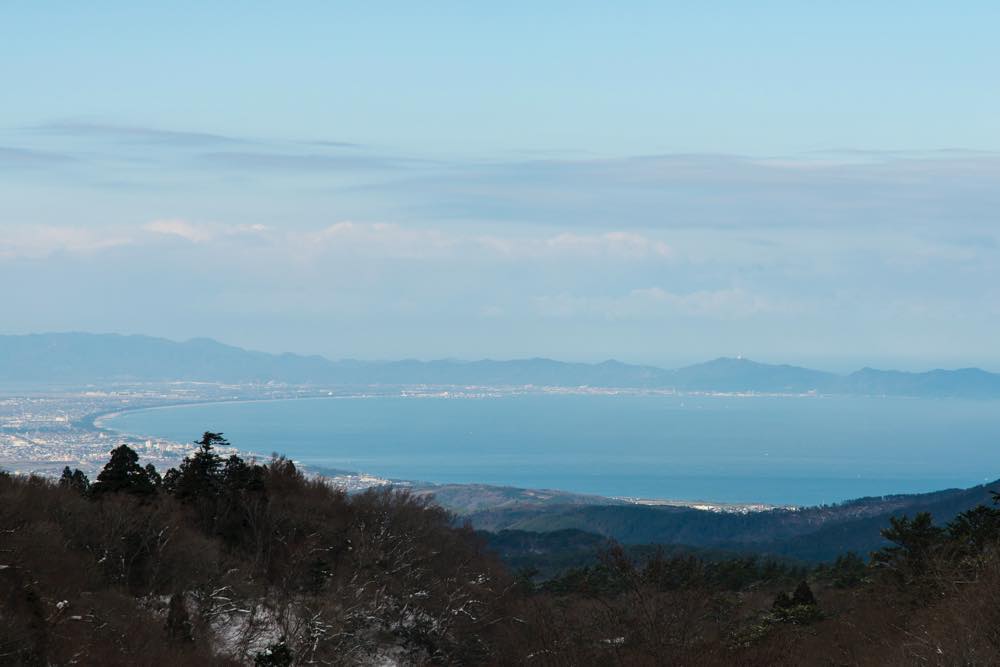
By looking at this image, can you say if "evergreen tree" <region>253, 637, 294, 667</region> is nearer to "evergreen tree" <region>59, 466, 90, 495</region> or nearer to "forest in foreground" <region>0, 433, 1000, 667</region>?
"forest in foreground" <region>0, 433, 1000, 667</region>

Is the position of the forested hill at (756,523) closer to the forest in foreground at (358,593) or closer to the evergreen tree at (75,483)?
the forest in foreground at (358,593)

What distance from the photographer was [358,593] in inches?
1882

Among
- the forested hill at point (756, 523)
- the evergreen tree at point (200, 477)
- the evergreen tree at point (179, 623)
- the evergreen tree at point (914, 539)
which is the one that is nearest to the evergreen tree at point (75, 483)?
the evergreen tree at point (200, 477)

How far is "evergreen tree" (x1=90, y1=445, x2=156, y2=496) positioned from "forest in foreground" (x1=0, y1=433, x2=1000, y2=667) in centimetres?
13

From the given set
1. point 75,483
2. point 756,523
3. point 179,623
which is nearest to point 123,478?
point 75,483

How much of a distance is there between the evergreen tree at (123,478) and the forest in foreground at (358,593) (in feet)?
0.43

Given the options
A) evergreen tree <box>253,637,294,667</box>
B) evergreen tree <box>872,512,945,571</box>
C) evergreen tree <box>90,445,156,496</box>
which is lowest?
evergreen tree <box>253,637,294,667</box>

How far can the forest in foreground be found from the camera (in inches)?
1324

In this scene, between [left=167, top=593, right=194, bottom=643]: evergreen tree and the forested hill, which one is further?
the forested hill

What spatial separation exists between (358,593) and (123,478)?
468 inches

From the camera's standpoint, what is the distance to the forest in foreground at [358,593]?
33625 millimetres

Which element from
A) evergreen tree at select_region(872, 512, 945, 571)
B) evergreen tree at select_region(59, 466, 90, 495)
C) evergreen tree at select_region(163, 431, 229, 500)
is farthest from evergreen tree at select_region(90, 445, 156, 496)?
evergreen tree at select_region(872, 512, 945, 571)

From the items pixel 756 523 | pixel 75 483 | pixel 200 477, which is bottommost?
pixel 756 523

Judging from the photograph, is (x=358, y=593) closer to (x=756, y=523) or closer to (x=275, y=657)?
(x=275, y=657)
